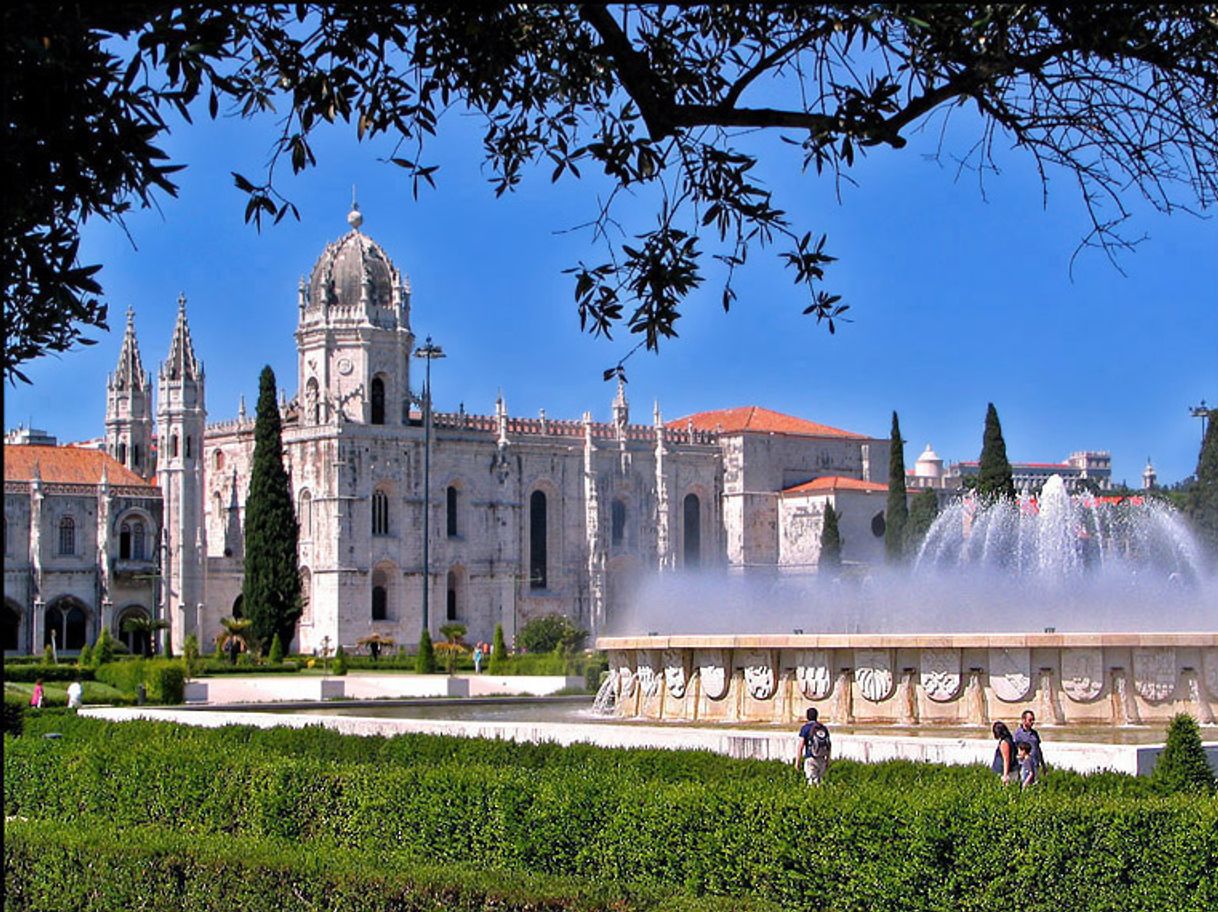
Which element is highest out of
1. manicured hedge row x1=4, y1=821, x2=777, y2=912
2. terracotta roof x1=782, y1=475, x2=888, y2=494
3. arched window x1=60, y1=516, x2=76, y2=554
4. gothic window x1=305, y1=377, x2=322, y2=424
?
gothic window x1=305, y1=377, x2=322, y2=424

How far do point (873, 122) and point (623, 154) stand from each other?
99cm

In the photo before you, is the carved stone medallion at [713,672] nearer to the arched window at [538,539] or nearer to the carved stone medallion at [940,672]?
the carved stone medallion at [940,672]

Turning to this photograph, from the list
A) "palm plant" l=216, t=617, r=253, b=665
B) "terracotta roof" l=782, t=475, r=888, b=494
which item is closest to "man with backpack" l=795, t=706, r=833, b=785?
"palm plant" l=216, t=617, r=253, b=665

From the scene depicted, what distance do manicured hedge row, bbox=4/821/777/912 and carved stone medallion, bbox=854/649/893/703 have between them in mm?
8124

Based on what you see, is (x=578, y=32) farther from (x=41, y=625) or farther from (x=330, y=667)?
(x=41, y=625)

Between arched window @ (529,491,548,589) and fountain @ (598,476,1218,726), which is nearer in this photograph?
fountain @ (598,476,1218,726)

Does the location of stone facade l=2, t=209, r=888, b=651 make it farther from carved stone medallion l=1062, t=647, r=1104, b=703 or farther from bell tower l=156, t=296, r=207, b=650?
carved stone medallion l=1062, t=647, r=1104, b=703

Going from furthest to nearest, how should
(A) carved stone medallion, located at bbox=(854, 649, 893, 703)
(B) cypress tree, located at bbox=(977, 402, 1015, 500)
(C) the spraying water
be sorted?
(B) cypress tree, located at bbox=(977, 402, 1015, 500)
(C) the spraying water
(A) carved stone medallion, located at bbox=(854, 649, 893, 703)

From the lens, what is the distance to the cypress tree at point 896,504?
61.9 m

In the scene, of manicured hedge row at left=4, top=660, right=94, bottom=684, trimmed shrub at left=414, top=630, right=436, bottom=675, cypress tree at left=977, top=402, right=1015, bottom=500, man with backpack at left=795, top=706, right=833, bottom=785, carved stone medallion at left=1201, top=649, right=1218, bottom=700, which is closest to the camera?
man with backpack at left=795, top=706, right=833, bottom=785

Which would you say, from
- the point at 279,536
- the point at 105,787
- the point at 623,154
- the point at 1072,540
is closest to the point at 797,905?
the point at 623,154

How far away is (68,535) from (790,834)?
2244 inches

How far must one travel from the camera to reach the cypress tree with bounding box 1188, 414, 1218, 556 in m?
60.2

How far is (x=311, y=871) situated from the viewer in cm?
870
